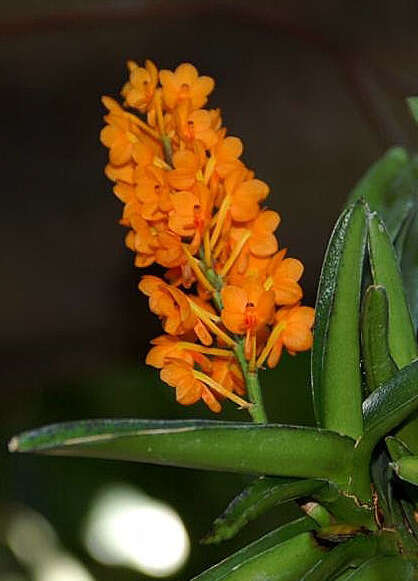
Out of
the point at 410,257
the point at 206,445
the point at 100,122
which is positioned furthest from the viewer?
the point at 100,122

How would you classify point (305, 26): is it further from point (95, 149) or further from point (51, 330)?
point (51, 330)

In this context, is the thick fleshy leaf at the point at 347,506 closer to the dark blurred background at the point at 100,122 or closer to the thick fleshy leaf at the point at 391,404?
the thick fleshy leaf at the point at 391,404

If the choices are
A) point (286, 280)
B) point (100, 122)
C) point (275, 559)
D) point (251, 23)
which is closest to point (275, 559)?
point (275, 559)

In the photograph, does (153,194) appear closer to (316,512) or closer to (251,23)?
(316,512)

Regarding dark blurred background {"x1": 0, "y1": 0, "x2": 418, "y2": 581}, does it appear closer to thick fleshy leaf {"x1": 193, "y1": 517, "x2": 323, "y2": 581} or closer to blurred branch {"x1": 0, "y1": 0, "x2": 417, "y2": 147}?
blurred branch {"x1": 0, "y1": 0, "x2": 417, "y2": 147}

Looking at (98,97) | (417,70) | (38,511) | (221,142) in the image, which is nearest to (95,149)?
(98,97)

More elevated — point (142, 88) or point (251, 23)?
point (251, 23)

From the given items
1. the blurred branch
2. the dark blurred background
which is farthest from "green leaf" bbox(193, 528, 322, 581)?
the blurred branch
